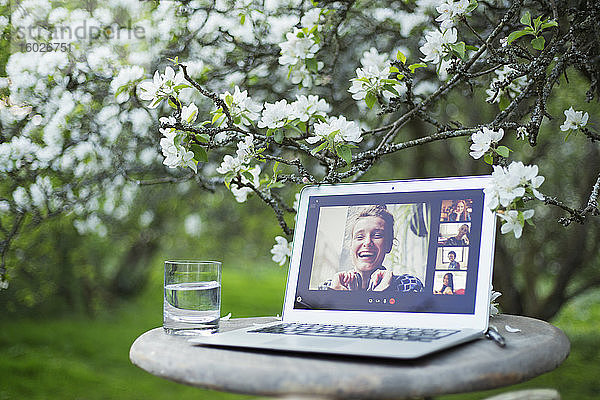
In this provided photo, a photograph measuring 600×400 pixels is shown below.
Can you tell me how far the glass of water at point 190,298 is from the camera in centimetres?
118

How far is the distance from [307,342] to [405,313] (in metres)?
0.27

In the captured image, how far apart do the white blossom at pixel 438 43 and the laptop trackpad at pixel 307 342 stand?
0.84m

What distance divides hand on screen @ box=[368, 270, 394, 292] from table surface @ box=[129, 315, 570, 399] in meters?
0.24

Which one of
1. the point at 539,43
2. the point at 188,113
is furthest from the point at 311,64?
the point at 539,43

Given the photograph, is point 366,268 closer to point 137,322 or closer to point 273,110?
point 273,110

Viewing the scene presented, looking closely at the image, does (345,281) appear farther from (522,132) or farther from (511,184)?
(522,132)

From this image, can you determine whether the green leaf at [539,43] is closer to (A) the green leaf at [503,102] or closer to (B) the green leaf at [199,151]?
(A) the green leaf at [503,102]

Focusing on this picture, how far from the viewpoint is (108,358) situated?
14.7 ft

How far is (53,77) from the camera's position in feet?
6.95

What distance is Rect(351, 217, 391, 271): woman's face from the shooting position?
126 centimetres

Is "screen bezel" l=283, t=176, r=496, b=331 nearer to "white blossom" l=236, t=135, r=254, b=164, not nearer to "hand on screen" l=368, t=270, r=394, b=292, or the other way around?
"hand on screen" l=368, t=270, r=394, b=292

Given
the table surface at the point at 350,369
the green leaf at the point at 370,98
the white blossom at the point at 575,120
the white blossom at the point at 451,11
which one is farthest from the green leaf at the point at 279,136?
the white blossom at the point at 575,120

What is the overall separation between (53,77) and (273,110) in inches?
42.8

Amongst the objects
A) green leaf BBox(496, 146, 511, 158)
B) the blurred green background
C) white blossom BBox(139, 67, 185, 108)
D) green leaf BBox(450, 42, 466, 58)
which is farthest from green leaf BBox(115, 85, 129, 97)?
green leaf BBox(496, 146, 511, 158)
